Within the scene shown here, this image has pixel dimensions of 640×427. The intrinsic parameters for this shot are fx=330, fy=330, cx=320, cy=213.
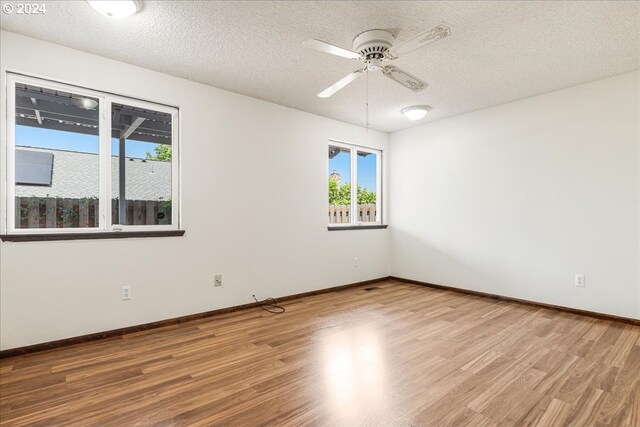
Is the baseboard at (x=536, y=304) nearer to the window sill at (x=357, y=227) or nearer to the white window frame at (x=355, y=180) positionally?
the window sill at (x=357, y=227)

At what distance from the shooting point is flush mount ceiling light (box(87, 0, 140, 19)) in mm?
2008

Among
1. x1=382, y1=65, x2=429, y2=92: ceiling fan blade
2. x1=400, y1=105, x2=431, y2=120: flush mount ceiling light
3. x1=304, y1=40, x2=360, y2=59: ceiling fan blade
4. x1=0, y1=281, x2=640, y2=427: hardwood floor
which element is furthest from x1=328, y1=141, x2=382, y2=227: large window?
x1=304, y1=40, x2=360, y2=59: ceiling fan blade

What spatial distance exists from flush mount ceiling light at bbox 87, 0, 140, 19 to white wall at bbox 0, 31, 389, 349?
0.90m

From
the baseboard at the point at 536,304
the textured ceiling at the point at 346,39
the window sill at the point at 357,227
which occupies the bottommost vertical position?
the baseboard at the point at 536,304

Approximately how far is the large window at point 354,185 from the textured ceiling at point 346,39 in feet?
4.59

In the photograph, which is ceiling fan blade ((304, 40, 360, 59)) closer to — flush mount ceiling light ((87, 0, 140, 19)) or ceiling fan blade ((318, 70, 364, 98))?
ceiling fan blade ((318, 70, 364, 98))

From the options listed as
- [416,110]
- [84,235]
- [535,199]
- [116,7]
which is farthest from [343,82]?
[535,199]

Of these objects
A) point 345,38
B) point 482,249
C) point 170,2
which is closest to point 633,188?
point 482,249

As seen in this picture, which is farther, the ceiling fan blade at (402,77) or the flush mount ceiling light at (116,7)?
the ceiling fan blade at (402,77)

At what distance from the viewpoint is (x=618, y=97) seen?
319cm

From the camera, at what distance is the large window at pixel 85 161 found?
8.43 feet

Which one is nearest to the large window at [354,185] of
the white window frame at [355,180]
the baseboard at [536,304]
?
the white window frame at [355,180]

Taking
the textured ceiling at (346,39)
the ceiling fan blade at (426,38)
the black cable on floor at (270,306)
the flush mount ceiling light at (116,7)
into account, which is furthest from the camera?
the black cable on floor at (270,306)

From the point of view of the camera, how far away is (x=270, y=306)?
379cm
